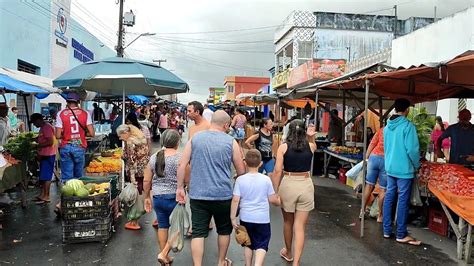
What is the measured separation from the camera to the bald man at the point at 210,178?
448 centimetres

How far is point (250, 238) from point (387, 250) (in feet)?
8.07

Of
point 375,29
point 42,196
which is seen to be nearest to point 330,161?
point 42,196

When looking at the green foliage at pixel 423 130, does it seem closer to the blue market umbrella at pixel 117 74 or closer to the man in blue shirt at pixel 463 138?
the man in blue shirt at pixel 463 138

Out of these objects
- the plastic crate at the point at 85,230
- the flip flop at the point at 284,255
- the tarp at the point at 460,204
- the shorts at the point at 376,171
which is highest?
the shorts at the point at 376,171

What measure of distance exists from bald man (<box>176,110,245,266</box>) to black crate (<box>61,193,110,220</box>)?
1818 millimetres

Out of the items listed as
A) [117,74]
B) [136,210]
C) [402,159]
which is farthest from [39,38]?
[402,159]

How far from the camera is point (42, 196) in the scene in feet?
28.1

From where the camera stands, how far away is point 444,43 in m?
12.7

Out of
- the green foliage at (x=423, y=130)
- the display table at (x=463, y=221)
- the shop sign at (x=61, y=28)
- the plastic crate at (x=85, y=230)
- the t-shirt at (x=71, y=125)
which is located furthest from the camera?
the shop sign at (x=61, y=28)

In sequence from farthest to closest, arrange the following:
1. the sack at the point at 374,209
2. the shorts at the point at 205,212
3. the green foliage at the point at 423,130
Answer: the sack at the point at 374,209 < the green foliage at the point at 423,130 < the shorts at the point at 205,212

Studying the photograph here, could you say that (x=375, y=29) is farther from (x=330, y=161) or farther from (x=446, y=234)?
(x=446, y=234)

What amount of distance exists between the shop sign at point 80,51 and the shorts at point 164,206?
23895 millimetres

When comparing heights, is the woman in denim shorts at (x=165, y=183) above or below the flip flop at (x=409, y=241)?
above

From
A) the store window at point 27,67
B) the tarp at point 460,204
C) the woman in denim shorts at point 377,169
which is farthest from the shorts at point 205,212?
the store window at point 27,67
